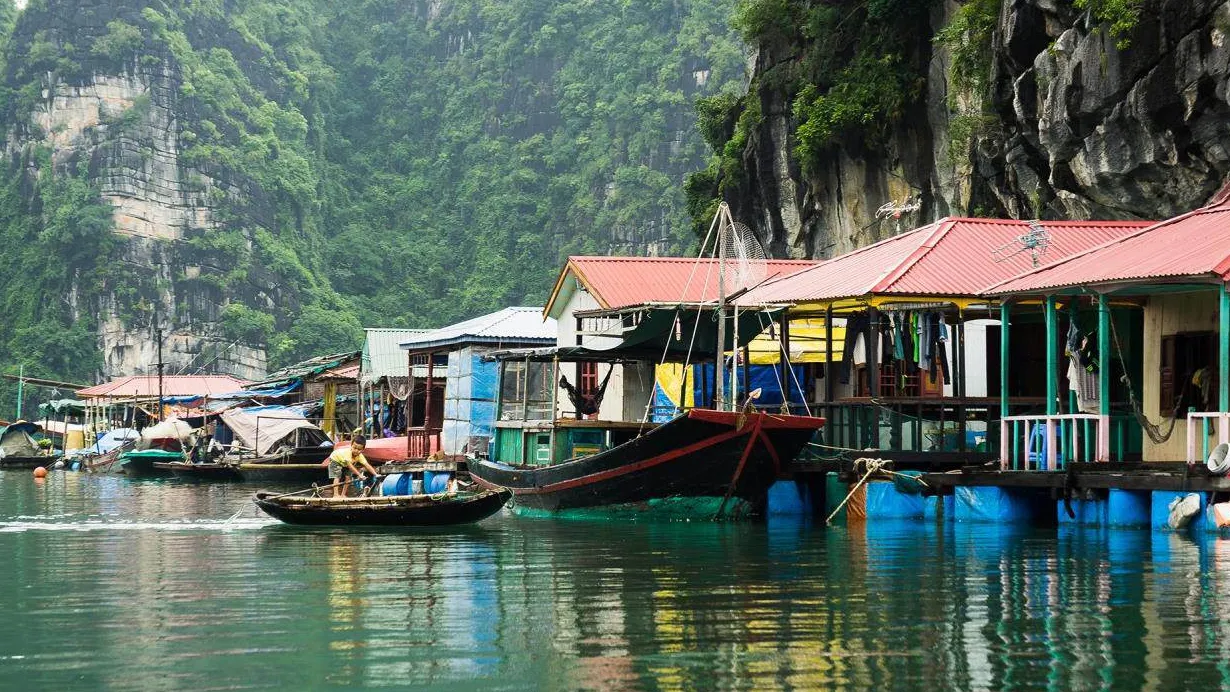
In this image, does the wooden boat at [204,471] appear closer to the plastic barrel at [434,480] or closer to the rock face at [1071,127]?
the plastic barrel at [434,480]

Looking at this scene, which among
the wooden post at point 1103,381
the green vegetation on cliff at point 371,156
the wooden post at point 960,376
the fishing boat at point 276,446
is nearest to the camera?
the wooden post at point 1103,381

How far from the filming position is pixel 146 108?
10925cm

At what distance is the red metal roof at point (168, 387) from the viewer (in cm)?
6881

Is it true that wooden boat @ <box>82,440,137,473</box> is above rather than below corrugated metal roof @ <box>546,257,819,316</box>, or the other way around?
below

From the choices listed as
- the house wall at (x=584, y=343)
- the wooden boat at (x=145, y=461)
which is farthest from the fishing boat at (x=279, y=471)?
the house wall at (x=584, y=343)

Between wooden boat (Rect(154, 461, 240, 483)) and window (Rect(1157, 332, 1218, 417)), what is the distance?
1206 inches

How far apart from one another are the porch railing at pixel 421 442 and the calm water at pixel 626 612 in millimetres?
19078

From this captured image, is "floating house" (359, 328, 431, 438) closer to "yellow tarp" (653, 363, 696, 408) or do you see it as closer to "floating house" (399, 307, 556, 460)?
"floating house" (399, 307, 556, 460)

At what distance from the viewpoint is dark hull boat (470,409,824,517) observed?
22.5 metres

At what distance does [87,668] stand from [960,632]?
222 inches

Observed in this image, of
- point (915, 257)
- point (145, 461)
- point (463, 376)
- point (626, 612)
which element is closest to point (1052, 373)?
point (915, 257)

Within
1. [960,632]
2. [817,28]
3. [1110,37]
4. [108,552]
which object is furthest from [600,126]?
[960,632]

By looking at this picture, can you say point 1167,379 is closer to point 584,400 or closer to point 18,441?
point 584,400

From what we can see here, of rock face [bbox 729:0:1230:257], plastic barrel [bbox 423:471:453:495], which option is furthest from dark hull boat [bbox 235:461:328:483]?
rock face [bbox 729:0:1230:257]
